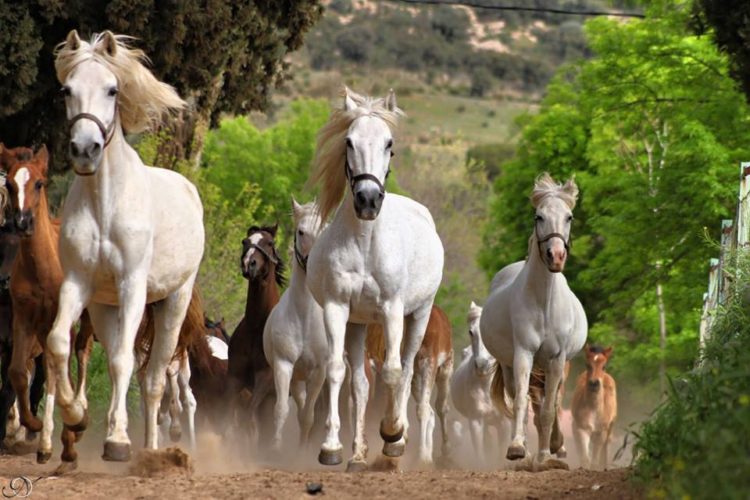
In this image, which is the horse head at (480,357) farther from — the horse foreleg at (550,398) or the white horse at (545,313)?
the horse foreleg at (550,398)

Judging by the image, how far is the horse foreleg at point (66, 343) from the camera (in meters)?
10.0

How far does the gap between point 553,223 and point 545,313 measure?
2.68 ft

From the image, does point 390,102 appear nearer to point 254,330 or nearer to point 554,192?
point 554,192

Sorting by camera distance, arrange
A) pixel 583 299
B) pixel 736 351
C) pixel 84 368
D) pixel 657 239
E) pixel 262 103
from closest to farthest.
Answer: pixel 736 351, pixel 84 368, pixel 262 103, pixel 657 239, pixel 583 299

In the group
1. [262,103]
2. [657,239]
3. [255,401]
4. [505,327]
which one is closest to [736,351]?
[505,327]

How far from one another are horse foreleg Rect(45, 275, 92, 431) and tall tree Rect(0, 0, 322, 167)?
7.05 metres

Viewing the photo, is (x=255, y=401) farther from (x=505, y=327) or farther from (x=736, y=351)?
(x=736, y=351)

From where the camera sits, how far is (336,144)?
11617 millimetres

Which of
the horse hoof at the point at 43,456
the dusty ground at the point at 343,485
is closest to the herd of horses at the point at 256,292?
the horse hoof at the point at 43,456

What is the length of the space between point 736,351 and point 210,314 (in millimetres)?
19026

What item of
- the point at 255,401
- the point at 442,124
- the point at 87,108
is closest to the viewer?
the point at 87,108

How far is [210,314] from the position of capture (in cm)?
2669

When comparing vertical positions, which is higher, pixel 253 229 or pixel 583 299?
pixel 583 299

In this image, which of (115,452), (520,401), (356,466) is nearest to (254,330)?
(520,401)
